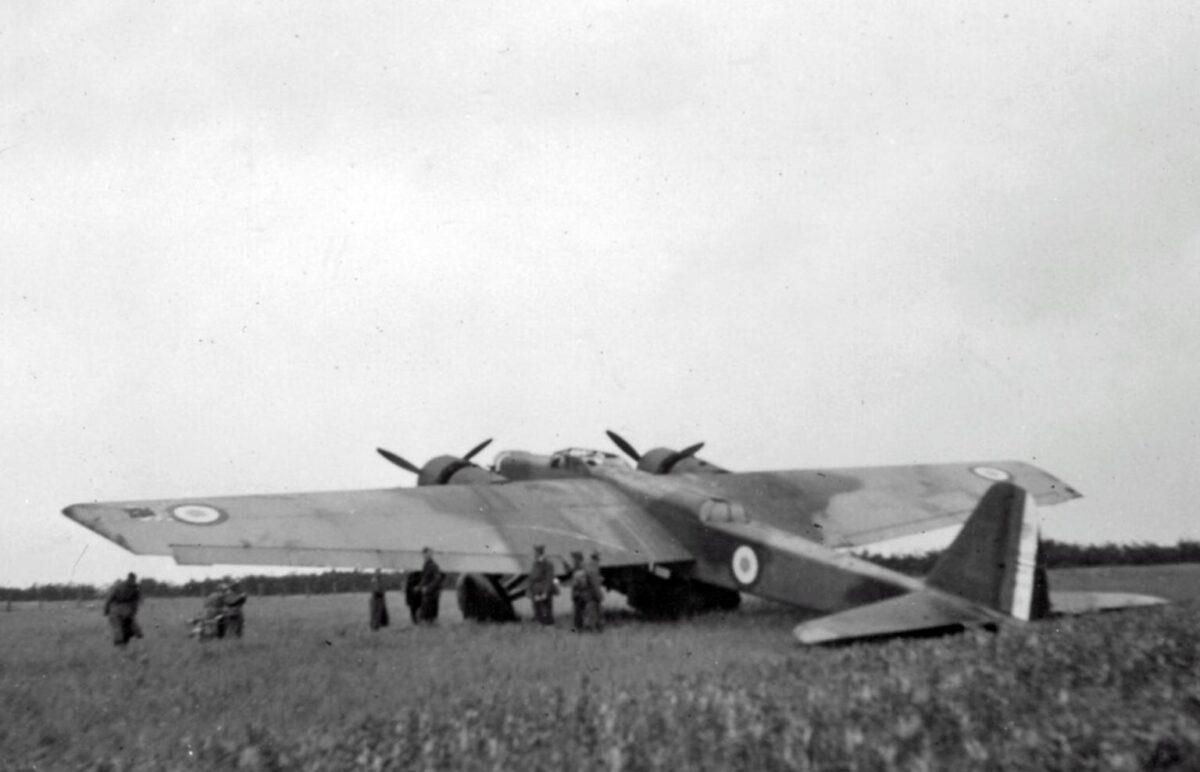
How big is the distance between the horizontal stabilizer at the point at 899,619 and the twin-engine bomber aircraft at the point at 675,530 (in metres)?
0.02

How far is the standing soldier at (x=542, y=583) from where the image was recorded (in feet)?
46.1

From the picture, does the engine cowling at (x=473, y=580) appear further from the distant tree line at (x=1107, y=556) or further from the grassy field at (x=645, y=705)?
the distant tree line at (x=1107, y=556)

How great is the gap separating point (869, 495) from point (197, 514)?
39.6 ft

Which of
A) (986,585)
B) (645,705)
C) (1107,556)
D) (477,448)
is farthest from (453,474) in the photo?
(1107,556)

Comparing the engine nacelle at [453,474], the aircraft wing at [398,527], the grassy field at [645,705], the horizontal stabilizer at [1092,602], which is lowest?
the grassy field at [645,705]

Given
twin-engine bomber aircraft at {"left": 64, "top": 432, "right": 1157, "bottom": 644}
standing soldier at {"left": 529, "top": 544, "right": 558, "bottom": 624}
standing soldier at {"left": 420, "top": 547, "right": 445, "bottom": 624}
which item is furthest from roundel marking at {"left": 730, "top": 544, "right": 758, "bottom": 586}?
standing soldier at {"left": 420, "top": 547, "right": 445, "bottom": 624}

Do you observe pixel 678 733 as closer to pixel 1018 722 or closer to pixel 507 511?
pixel 1018 722

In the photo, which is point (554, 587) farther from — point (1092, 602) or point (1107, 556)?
point (1107, 556)

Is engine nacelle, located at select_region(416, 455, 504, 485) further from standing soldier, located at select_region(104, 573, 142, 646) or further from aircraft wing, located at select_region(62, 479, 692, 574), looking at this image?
standing soldier, located at select_region(104, 573, 142, 646)

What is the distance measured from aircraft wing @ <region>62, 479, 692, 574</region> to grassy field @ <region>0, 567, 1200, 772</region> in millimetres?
1251

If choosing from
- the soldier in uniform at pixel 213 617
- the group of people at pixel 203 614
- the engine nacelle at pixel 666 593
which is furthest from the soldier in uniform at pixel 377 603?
the engine nacelle at pixel 666 593

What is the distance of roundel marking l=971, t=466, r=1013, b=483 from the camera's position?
1950 cm

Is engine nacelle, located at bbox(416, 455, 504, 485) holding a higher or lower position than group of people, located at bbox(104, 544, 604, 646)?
higher

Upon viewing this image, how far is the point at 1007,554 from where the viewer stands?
982cm
